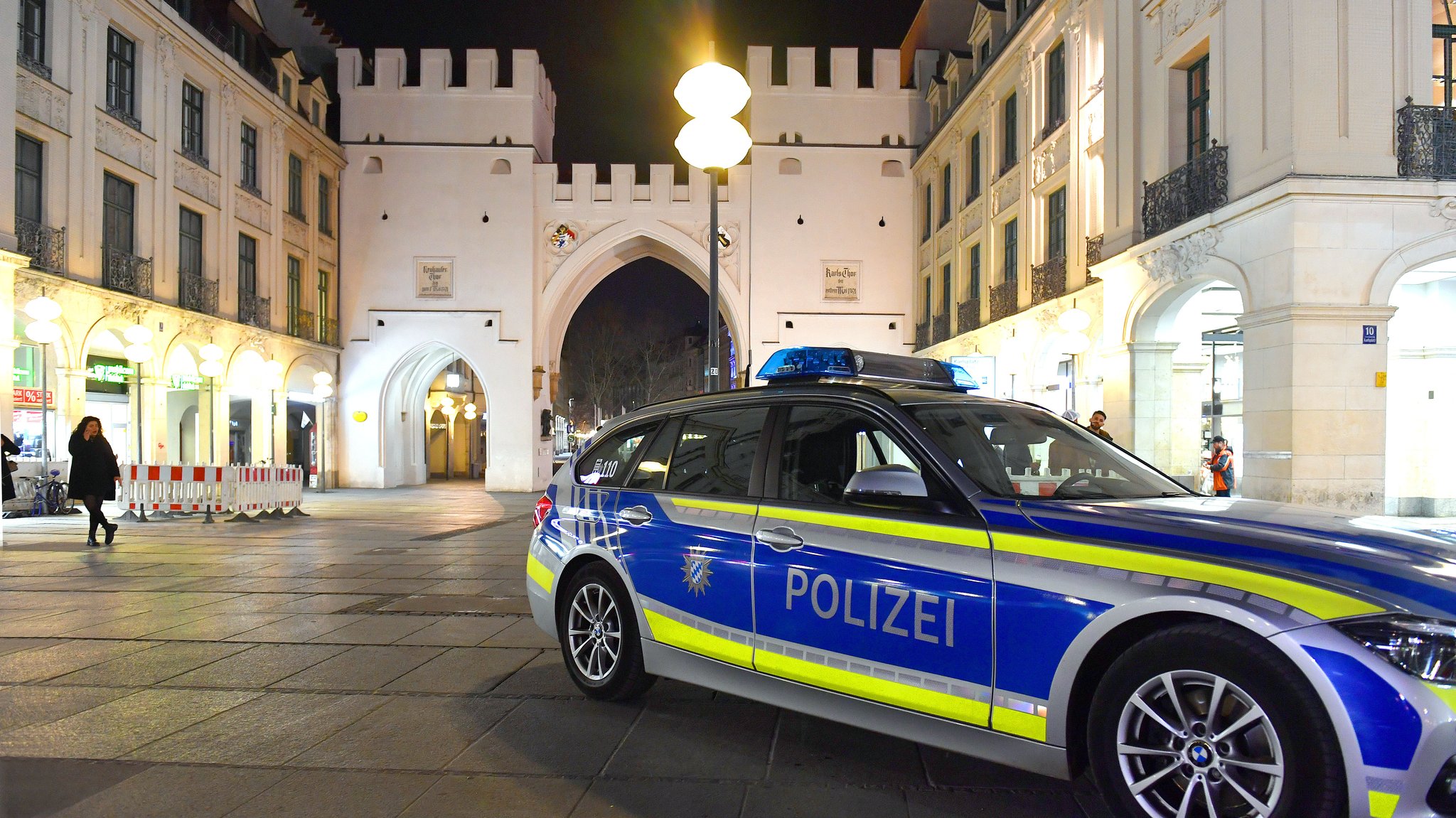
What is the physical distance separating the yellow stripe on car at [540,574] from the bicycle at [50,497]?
1738 cm

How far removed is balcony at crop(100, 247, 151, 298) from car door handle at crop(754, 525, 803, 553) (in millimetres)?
21554

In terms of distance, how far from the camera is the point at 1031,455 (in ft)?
13.3

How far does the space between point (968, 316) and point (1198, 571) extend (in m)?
24.3

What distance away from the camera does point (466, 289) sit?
1300 inches

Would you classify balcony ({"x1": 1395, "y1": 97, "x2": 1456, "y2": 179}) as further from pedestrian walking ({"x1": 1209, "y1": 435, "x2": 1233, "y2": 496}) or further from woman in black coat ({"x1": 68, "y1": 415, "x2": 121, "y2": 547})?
woman in black coat ({"x1": 68, "y1": 415, "x2": 121, "y2": 547})

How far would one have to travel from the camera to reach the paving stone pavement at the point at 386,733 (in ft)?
11.9

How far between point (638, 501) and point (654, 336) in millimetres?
62898

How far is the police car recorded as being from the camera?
2621 millimetres

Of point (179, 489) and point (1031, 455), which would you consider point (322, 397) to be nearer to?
point (179, 489)

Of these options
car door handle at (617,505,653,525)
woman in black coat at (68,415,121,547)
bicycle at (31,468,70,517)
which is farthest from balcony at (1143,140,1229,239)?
bicycle at (31,468,70,517)

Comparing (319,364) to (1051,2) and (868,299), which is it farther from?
(1051,2)

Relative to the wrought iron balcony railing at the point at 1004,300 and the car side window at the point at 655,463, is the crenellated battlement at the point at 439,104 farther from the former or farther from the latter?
the car side window at the point at 655,463

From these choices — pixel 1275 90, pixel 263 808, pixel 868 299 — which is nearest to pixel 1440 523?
pixel 1275 90

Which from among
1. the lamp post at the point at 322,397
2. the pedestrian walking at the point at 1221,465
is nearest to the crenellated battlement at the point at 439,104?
the lamp post at the point at 322,397
